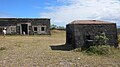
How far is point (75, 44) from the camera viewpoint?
18594 mm

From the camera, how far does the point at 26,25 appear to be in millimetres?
42469

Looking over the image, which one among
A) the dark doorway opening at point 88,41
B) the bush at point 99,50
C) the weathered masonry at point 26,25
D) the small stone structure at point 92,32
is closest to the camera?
the bush at point 99,50

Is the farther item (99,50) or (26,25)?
(26,25)

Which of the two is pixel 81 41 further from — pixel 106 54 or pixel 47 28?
pixel 47 28

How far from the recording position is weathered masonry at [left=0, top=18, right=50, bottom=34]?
137ft

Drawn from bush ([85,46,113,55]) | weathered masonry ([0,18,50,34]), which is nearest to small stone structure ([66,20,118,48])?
bush ([85,46,113,55])

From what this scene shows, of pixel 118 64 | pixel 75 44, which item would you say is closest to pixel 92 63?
pixel 118 64

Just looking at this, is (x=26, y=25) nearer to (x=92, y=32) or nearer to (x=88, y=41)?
(x=92, y=32)

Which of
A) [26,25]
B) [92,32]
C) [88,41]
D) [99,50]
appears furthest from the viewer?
[26,25]

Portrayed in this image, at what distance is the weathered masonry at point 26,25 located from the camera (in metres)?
41.9

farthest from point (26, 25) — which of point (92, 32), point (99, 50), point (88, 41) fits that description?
point (99, 50)

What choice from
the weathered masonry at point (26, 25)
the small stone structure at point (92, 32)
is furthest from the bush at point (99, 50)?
the weathered masonry at point (26, 25)

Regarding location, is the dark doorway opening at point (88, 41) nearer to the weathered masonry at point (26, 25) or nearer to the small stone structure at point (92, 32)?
the small stone structure at point (92, 32)

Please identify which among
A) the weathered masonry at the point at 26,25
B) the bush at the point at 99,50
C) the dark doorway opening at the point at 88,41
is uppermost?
the weathered masonry at the point at 26,25
